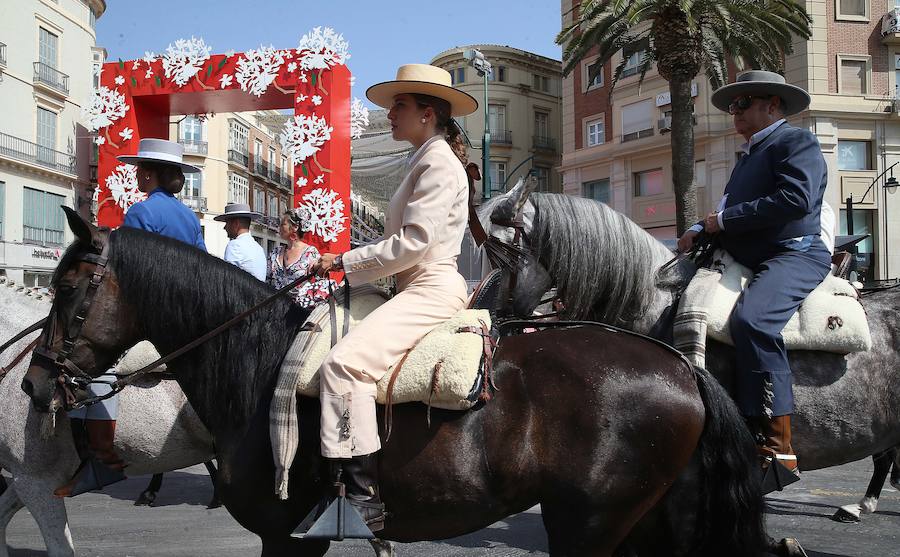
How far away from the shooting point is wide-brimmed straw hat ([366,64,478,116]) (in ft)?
10.5

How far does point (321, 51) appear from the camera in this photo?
943cm

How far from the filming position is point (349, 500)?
2791 mm

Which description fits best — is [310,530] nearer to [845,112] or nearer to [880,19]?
[845,112]

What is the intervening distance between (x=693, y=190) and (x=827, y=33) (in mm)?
17052

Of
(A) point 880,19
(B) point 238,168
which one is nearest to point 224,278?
(A) point 880,19

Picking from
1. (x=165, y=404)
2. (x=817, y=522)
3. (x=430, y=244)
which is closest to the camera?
(x=430, y=244)

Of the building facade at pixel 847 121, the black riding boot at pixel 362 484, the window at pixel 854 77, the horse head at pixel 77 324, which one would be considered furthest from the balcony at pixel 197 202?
the black riding boot at pixel 362 484

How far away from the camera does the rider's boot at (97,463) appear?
4.26 m

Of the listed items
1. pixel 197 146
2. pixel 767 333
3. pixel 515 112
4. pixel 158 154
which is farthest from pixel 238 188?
pixel 767 333

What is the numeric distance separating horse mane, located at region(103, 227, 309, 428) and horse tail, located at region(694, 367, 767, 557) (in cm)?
171

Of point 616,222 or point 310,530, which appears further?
point 616,222

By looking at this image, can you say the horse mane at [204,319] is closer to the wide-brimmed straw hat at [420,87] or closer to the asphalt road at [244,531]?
the wide-brimmed straw hat at [420,87]

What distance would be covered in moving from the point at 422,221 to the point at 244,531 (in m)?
3.78

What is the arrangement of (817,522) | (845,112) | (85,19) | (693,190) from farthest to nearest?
1. (85,19)
2. (845,112)
3. (693,190)
4. (817,522)
